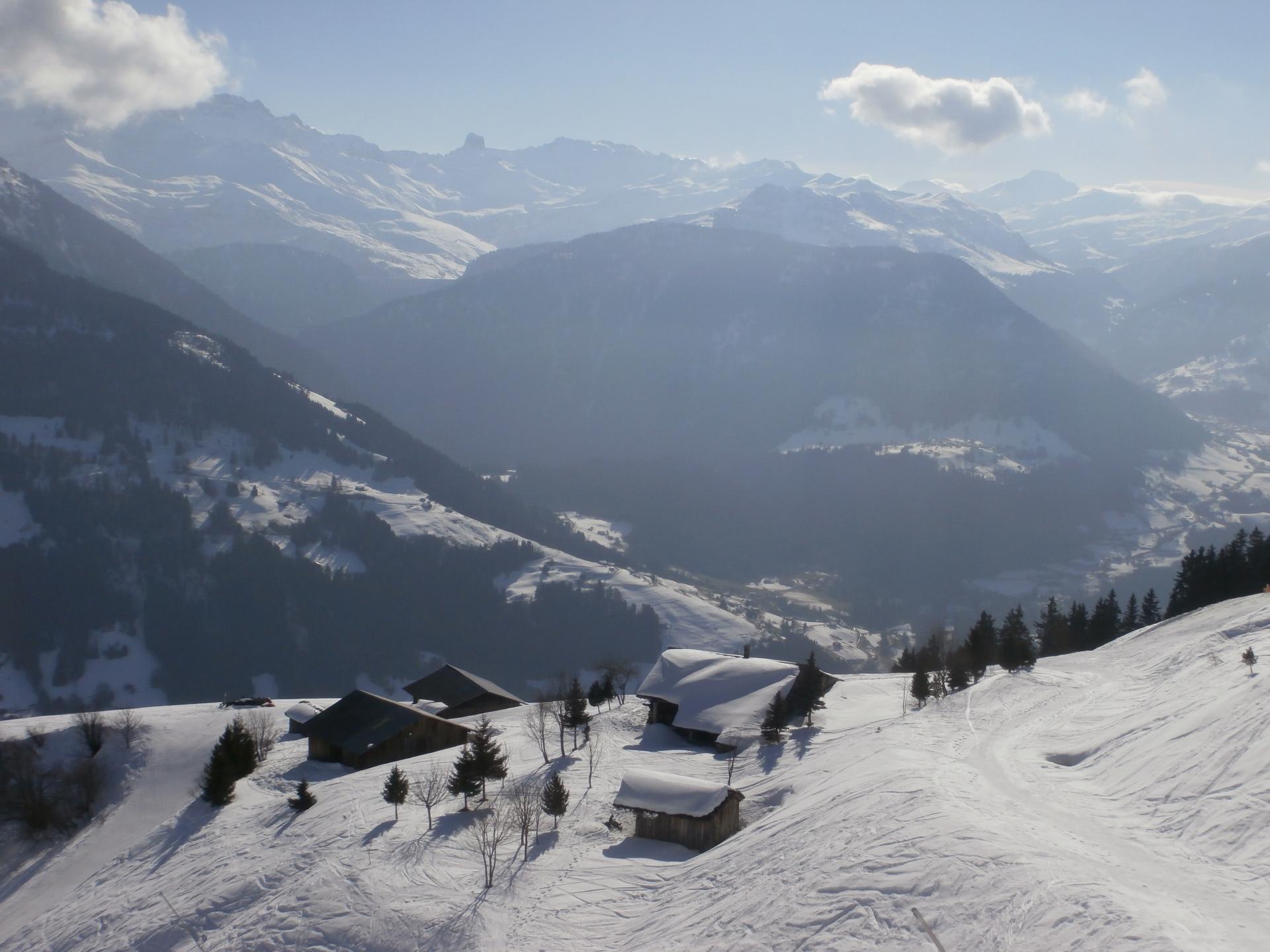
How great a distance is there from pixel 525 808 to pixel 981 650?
41.1 m

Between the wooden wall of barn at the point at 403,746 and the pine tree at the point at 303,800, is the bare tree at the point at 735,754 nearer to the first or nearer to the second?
the wooden wall of barn at the point at 403,746

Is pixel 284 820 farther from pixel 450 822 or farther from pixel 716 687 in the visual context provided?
pixel 716 687

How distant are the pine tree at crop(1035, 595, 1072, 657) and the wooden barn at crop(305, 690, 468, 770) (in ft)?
186

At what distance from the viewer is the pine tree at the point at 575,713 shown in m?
53.7

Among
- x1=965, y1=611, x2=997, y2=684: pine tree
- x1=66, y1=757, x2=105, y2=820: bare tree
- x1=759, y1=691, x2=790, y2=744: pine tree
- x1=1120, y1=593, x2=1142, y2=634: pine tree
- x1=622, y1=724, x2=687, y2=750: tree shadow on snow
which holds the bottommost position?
x1=66, y1=757, x2=105, y2=820: bare tree

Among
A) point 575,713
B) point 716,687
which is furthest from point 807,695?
point 575,713

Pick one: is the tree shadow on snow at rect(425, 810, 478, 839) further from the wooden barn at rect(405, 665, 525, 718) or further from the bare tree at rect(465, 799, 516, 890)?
the wooden barn at rect(405, 665, 525, 718)

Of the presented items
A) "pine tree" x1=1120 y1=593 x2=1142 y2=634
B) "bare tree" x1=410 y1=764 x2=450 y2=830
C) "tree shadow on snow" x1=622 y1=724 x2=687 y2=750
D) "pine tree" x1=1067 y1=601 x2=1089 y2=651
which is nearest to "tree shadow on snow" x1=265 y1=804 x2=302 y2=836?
"bare tree" x1=410 y1=764 x2=450 y2=830

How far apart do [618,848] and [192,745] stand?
A: 37.4 m

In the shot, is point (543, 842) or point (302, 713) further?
point (302, 713)

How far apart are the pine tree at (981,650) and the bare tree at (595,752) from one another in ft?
80.2

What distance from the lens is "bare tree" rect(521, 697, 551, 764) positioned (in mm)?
51750

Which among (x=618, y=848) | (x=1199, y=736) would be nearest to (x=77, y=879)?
(x=618, y=848)

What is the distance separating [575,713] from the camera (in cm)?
5381
